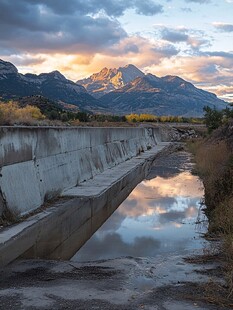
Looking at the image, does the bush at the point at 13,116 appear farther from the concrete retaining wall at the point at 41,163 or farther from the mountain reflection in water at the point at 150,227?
the mountain reflection in water at the point at 150,227

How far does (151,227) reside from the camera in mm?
11945

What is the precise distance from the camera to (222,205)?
34.3 ft

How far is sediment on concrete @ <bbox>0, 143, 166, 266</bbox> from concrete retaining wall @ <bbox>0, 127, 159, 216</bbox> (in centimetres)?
37

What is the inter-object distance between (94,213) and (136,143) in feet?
74.4

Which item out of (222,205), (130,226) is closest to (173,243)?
(222,205)

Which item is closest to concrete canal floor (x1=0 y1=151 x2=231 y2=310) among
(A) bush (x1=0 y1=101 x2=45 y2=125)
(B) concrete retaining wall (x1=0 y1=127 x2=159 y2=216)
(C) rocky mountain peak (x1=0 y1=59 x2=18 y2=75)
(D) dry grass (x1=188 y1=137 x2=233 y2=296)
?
(D) dry grass (x1=188 y1=137 x2=233 y2=296)

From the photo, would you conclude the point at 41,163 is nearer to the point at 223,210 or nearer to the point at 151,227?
the point at 151,227

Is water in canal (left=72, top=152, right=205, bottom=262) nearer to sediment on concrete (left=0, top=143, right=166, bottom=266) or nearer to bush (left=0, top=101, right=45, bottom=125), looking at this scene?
sediment on concrete (left=0, top=143, right=166, bottom=266)

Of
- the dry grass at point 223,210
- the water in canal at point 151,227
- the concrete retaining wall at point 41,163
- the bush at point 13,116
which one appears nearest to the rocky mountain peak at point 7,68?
the bush at point 13,116

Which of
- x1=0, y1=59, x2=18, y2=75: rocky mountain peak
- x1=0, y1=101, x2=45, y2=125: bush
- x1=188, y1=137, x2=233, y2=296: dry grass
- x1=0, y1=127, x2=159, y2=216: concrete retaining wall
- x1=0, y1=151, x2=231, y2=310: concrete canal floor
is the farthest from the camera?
x1=0, y1=59, x2=18, y2=75: rocky mountain peak

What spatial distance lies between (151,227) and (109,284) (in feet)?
18.4

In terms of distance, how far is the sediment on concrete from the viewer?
779cm

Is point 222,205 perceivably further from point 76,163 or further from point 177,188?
point 177,188

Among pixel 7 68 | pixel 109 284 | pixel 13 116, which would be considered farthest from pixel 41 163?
pixel 7 68
